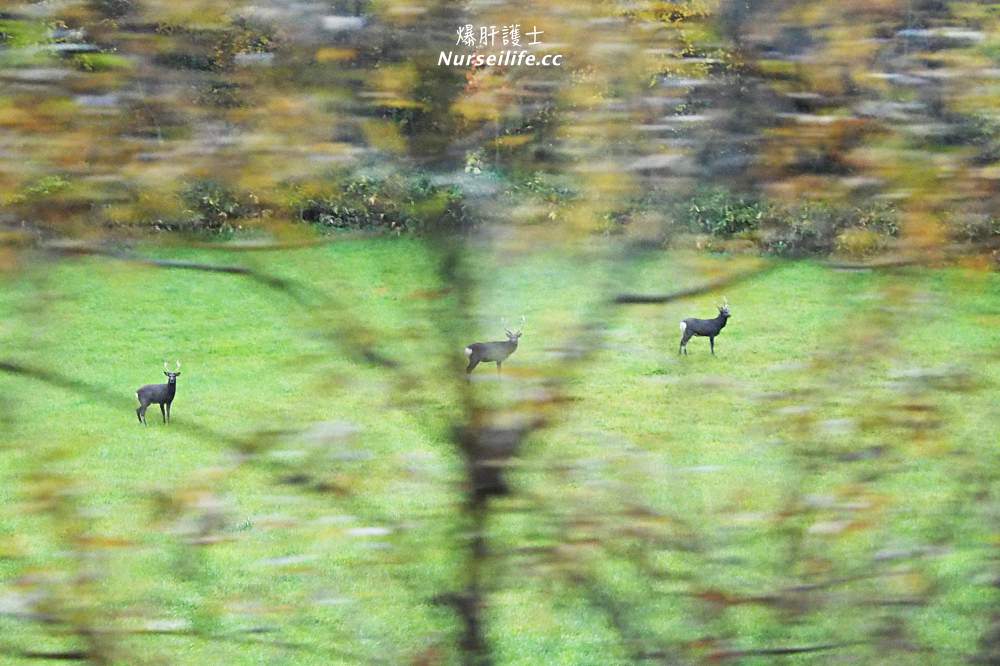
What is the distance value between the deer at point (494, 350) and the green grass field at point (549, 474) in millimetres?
35

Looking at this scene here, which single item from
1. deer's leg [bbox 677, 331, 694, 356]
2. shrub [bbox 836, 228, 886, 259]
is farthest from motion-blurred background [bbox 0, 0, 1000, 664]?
deer's leg [bbox 677, 331, 694, 356]

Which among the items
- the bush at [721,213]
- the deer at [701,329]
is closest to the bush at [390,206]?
the bush at [721,213]

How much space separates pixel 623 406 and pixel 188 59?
1180 mm

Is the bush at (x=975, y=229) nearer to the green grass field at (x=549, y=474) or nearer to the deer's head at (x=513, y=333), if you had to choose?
the green grass field at (x=549, y=474)

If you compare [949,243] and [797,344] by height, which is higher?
[949,243]

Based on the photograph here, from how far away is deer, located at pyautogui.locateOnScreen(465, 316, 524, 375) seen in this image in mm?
2042

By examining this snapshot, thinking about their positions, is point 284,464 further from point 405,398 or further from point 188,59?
point 188,59

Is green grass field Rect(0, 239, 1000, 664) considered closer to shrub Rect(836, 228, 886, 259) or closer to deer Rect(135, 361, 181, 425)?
shrub Rect(836, 228, 886, 259)

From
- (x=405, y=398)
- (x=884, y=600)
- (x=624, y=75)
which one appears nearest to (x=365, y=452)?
(x=405, y=398)

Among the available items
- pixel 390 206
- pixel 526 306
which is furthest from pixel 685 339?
pixel 390 206

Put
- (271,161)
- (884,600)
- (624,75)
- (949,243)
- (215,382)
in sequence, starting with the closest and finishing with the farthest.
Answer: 1. (271,161)
2. (624,75)
3. (949,243)
4. (884,600)
5. (215,382)

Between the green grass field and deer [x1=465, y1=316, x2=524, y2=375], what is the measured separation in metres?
0.03

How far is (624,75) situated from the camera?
2008mm

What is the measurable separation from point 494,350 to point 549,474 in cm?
28
